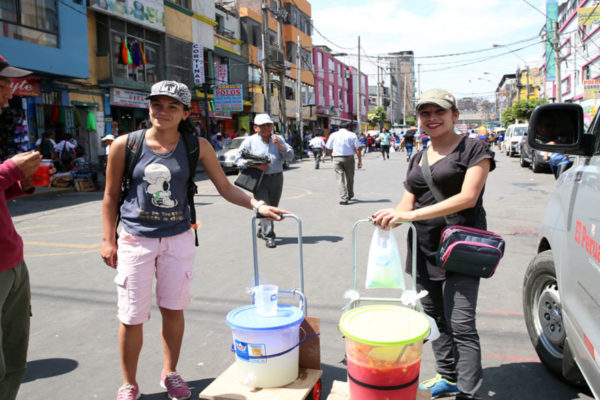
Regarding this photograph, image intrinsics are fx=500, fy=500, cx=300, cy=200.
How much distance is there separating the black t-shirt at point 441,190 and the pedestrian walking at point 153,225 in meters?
0.87

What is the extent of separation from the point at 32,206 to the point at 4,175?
11.5m

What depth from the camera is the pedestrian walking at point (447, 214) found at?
9.02 ft

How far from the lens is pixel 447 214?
2777 millimetres

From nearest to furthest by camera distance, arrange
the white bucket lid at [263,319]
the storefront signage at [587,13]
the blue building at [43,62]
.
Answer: the white bucket lid at [263,319] < the blue building at [43,62] < the storefront signage at [587,13]

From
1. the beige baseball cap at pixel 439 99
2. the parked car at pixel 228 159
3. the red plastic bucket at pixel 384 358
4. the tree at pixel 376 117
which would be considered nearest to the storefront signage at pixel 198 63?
the parked car at pixel 228 159

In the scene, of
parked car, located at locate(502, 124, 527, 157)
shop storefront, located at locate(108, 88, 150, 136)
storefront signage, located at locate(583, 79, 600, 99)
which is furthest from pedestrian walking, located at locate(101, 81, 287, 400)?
storefront signage, located at locate(583, 79, 600, 99)

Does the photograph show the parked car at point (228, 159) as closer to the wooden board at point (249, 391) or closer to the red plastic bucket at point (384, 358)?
the wooden board at point (249, 391)

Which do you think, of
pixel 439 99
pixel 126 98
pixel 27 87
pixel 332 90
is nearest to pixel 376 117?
pixel 332 90

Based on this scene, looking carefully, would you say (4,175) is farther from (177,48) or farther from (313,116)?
(313,116)

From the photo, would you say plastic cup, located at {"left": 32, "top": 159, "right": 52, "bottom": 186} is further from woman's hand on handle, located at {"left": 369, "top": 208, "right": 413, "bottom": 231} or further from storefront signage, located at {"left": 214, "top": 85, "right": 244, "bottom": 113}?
storefront signage, located at {"left": 214, "top": 85, "right": 244, "bottom": 113}

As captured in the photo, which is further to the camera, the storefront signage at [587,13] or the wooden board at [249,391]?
the storefront signage at [587,13]

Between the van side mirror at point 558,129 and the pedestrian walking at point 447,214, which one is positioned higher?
the van side mirror at point 558,129

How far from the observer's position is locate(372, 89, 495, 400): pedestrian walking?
2.75 m

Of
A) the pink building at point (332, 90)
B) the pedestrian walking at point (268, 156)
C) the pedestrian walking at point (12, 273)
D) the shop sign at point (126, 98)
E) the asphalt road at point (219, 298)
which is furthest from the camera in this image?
the pink building at point (332, 90)
